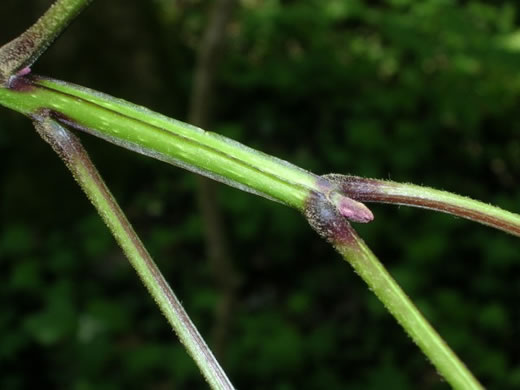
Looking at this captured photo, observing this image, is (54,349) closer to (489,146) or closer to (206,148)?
(489,146)

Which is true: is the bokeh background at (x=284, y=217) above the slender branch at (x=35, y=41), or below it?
above

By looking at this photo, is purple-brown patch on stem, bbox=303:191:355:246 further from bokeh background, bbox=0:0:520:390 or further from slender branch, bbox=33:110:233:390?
bokeh background, bbox=0:0:520:390

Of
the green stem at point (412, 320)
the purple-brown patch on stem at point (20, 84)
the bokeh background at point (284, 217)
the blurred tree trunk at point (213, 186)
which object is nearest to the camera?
the green stem at point (412, 320)

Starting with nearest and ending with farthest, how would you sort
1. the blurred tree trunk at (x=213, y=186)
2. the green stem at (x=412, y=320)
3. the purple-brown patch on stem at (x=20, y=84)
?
the green stem at (x=412, y=320) → the purple-brown patch on stem at (x=20, y=84) → the blurred tree trunk at (x=213, y=186)

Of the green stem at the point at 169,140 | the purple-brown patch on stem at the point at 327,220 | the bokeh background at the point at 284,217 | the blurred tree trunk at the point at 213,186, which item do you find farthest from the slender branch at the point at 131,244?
the bokeh background at the point at 284,217

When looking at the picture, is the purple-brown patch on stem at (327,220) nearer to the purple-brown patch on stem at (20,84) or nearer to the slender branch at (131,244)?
the slender branch at (131,244)

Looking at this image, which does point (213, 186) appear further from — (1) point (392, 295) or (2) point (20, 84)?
(1) point (392, 295)
